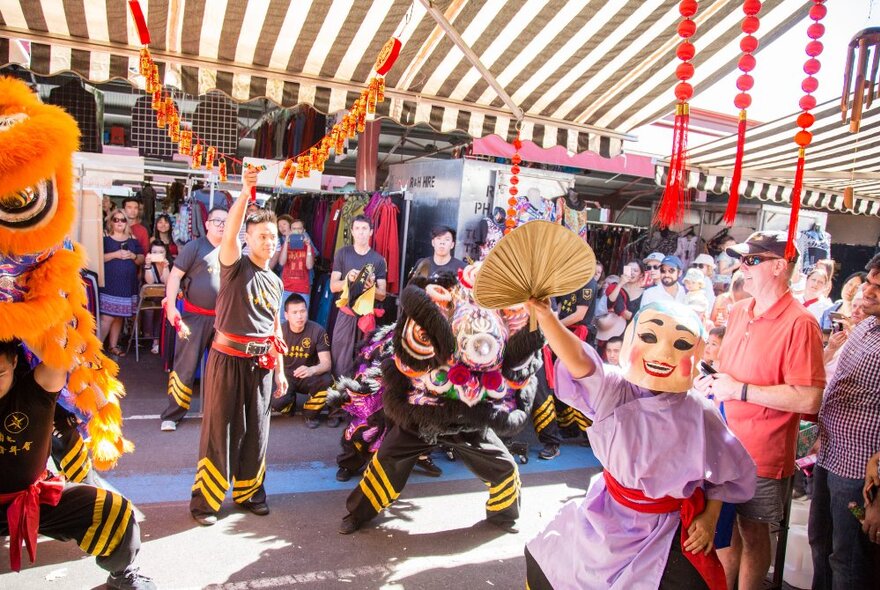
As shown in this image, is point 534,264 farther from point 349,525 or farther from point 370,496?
point 349,525

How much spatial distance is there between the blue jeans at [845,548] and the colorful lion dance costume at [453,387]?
1.62 metres

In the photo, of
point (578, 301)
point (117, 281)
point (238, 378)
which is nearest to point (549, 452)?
point (578, 301)

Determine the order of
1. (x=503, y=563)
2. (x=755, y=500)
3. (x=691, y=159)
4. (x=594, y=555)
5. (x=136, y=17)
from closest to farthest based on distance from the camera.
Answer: (x=594, y=555), (x=755, y=500), (x=136, y=17), (x=503, y=563), (x=691, y=159)

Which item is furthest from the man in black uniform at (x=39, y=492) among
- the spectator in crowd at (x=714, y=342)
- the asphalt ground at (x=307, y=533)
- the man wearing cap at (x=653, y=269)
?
the man wearing cap at (x=653, y=269)

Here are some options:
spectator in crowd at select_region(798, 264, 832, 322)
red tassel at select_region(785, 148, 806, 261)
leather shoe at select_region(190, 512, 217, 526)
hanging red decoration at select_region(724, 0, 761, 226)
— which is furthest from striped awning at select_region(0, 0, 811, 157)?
spectator in crowd at select_region(798, 264, 832, 322)

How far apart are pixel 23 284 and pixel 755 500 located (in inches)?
129

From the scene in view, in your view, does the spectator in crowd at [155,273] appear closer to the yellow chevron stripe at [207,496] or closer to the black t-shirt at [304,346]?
the black t-shirt at [304,346]

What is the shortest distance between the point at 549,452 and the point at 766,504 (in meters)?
2.72

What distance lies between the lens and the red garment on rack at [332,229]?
764cm

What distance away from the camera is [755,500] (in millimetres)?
2980

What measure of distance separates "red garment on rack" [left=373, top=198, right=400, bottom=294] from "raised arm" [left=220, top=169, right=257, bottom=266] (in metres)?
3.15

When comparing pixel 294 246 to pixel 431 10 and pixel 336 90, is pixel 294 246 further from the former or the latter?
pixel 431 10

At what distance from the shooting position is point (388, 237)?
6910mm

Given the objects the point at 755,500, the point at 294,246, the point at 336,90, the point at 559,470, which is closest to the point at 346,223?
the point at 294,246
